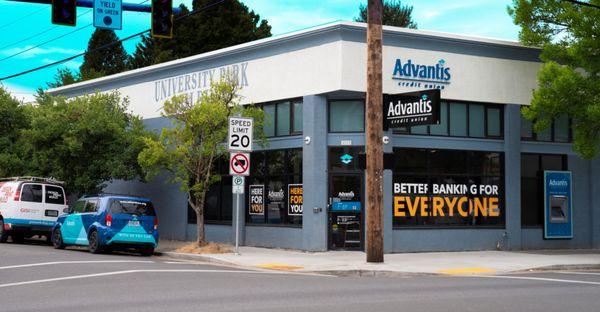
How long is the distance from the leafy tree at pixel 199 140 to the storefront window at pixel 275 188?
157 cm

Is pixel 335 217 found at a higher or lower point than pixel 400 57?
lower

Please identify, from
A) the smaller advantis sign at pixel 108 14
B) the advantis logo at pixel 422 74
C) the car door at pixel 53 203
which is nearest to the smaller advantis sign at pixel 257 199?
the advantis logo at pixel 422 74

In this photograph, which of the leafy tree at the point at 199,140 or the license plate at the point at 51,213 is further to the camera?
the license plate at the point at 51,213

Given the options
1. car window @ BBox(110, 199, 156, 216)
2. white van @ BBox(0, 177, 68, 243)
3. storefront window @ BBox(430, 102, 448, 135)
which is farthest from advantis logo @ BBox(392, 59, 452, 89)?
white van @ BBox(0, 177, 68, 243)

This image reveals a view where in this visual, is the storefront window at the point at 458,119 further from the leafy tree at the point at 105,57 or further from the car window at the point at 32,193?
the leafy tree at the point at 105,57

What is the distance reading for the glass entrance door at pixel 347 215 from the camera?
2228 cm

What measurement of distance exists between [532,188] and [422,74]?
5.70 metres

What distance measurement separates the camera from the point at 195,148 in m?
22.4

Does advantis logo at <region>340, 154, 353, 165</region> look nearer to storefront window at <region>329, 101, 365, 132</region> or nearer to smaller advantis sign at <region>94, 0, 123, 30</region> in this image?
storefront window at <region>329, 101, 365, 132</region>

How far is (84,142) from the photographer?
26.3m

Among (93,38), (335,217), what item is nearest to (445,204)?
(335,217)

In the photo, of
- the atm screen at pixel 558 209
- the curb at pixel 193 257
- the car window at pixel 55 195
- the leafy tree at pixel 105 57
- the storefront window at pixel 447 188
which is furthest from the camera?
the leafy tree at pixel 105 57

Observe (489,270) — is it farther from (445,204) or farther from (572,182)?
(572,182)

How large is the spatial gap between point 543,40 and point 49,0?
1491cm
